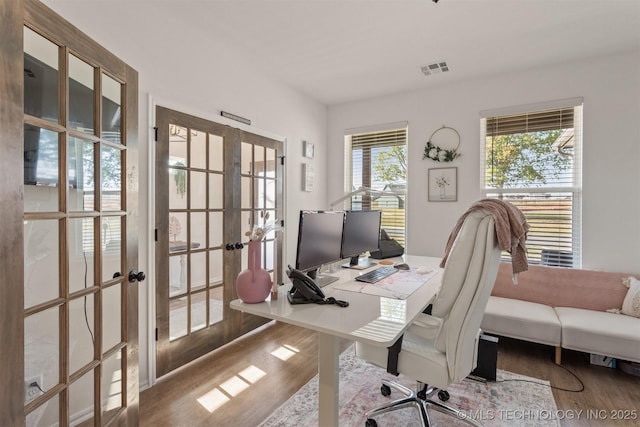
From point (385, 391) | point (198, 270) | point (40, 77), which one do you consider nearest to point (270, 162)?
point (198, 270)

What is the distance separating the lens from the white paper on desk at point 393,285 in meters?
1.65

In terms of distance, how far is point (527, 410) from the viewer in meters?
1.84

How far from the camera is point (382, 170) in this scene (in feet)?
12.8

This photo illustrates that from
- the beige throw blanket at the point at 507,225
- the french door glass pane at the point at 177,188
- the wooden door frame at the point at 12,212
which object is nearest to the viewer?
the wooden door frame at the point at 12,212

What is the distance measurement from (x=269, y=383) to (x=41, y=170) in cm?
185

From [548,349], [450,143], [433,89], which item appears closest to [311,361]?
[548,349]

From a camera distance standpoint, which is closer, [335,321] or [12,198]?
[12,198]

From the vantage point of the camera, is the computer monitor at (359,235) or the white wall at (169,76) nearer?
the white wall at (169,76)

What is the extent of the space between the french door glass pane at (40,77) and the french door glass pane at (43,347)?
0.77 meters

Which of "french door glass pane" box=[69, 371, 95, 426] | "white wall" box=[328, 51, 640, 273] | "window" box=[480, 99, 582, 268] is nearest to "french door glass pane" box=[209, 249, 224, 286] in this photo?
"french door glass pane" box=[69, 371, 95, 426]

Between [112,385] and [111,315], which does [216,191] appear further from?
[112,385]

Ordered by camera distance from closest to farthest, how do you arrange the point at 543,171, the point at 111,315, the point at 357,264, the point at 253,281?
1. the point at 253,281
2. the point at 111,315
3. the point at 357,264
4. the point at 543,171

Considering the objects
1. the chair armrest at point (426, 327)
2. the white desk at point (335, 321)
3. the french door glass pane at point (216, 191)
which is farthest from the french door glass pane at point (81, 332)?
the chair armrest at point (426, 327)

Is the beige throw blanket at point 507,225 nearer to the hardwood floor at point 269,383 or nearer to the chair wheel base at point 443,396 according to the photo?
the chair wheel base at point 443,396
